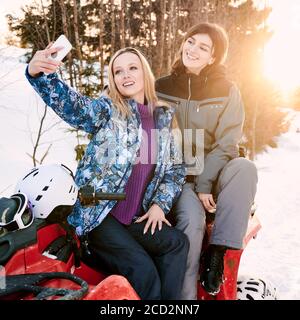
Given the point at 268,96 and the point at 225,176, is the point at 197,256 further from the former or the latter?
the point at 268,96

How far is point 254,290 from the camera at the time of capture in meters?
2.81

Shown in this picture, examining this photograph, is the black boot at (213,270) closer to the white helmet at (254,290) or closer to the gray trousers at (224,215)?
the gray trousers at (224,215)

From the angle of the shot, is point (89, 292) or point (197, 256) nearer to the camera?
point (89, 292)

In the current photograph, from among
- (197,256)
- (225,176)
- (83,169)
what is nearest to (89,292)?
(83,169)

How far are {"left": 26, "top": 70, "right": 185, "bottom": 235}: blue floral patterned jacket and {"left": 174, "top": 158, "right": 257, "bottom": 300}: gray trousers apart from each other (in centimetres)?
14

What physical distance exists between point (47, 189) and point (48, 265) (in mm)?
332

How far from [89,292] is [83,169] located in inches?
33.0

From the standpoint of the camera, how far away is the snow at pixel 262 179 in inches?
177

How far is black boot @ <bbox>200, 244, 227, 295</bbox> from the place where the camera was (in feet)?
7.76

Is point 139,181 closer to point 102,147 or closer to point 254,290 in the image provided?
point 102,147

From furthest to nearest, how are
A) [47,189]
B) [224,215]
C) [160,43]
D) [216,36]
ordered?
[160,43] → [216,36] → [224,215] → [47,189]

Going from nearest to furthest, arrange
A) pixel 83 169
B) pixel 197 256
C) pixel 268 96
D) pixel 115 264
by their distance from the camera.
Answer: pixel 115 264, pixel 83 169, pixel 197 256, pixel 268 96

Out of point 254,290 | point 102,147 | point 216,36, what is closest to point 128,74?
point 102,147
